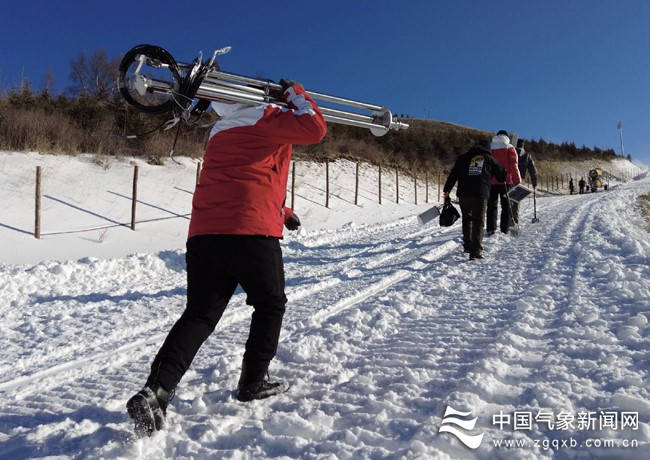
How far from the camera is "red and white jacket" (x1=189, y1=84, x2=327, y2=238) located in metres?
2.23

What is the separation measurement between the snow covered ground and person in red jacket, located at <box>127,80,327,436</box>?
371mm

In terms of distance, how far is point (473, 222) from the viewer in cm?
668

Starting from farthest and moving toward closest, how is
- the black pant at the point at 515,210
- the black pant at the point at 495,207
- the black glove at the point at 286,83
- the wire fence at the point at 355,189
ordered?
the wire fence at the point at 355,189, the black pant at the point at 515,210, the black pant at the point at 495,207, the black glove at the point at 286,83

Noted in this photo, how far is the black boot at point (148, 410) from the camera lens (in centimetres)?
192

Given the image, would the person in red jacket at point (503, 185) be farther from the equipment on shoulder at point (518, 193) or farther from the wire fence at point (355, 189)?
the wire fence at point (355, 189)

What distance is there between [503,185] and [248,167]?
7264 millimetres

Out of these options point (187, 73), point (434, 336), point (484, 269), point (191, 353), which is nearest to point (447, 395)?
point (434, 336)

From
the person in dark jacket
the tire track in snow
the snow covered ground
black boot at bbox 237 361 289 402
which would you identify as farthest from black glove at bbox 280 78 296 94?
the person in dark jacket

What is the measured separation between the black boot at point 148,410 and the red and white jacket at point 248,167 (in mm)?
767

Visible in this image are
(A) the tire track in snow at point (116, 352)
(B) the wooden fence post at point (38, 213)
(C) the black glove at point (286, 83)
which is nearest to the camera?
(C) the black glove at point (286, 83)

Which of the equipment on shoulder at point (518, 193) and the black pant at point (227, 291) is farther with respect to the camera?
the equipment on shoulder at point (518, 193)

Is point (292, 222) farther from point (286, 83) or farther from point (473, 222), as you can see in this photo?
point (473, 222)

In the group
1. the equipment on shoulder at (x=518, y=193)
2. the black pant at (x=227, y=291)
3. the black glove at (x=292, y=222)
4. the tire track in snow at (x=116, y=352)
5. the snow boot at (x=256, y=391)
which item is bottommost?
the tire track in snow at (x=116, y=352)

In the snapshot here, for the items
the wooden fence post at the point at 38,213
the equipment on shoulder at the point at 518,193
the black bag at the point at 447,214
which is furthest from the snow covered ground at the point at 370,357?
the wooden fence post at the point at 38,213
